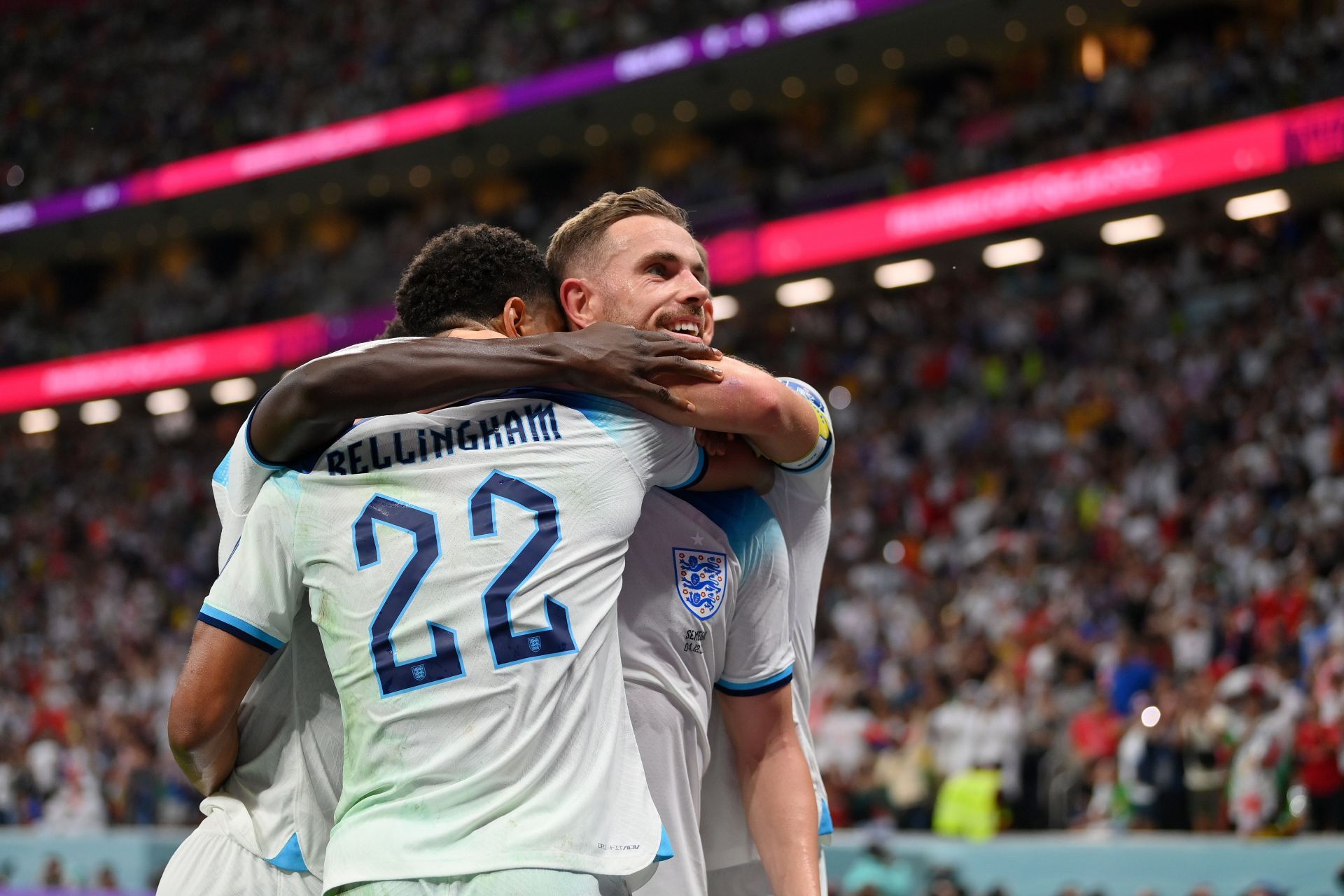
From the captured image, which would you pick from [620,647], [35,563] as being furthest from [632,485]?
[35,563]

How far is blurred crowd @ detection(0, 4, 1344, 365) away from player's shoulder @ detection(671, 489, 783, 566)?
1531 cm

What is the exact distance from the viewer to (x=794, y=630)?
10.3 ft

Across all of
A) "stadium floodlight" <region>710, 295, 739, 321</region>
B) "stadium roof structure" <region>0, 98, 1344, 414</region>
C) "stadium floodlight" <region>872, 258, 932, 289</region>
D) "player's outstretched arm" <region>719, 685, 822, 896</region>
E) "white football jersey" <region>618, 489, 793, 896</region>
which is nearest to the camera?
"white football jersey" <region>618, 489, 793, 896</region>

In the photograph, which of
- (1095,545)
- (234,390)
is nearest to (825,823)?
(1095,545)

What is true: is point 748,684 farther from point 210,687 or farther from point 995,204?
point 995,204

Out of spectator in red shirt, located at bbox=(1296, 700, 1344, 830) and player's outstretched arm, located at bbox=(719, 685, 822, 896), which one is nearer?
player's outstretched arm, located at bbox=(719, 685, 822, 896)

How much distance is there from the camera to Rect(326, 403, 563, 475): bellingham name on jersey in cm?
234

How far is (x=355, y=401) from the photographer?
92.7 inches

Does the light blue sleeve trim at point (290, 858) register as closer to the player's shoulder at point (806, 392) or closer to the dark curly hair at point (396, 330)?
the dark curly hair at point (396, 330)

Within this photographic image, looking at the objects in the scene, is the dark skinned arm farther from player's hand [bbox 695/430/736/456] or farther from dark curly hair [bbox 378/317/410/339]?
dark curly hair [bbox 378/317/410/339]

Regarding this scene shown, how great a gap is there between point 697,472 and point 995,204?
16748 millimetres

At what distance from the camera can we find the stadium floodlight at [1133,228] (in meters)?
18.1

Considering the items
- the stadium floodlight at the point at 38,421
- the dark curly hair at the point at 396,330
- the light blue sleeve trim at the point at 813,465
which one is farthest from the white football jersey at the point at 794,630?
the stadium floodlight at the point at 38,421

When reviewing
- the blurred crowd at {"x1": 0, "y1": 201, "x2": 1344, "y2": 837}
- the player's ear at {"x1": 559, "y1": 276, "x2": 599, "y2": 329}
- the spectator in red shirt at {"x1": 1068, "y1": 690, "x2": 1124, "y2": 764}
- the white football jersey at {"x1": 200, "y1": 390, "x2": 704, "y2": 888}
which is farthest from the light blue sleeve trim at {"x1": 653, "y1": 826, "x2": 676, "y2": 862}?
the spectator in red shirt at {"x1": 1068, "y1": 690, "x2": 1124, "y2": 764}
